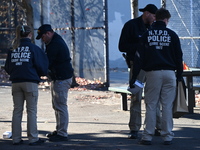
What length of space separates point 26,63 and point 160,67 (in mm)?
1954

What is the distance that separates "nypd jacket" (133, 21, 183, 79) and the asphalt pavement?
1.10 m

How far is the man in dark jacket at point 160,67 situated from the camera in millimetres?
7926

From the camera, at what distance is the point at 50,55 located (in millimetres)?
8453

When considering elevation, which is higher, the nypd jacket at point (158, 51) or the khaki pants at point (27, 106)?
the nypd jacket at point (158, 51)

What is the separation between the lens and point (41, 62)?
8.20m

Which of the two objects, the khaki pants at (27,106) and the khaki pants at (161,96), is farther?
the khaki pants at (27,106)

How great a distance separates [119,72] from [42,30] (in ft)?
50.4

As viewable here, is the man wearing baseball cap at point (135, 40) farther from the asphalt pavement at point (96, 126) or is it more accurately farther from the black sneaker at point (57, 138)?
the black sneaker at point (57, 138)

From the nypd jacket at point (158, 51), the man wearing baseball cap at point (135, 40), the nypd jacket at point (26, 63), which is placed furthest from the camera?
the man wearing baseball cap at point (135, 40)

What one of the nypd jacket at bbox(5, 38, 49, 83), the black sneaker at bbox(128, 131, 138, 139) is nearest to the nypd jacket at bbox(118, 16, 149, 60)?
the black sneaker at bbox(128, 131, 138, 139)

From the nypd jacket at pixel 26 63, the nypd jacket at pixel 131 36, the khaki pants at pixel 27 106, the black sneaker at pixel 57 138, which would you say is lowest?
the black sneaker at pixel 57 138

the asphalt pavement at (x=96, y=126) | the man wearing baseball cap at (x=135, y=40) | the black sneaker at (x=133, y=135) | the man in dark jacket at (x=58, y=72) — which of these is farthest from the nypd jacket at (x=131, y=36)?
the asphalt pavement at (x=96, y=126)

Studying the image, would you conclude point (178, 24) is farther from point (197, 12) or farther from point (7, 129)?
point (7, 129)

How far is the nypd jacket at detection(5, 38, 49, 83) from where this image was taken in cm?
812
